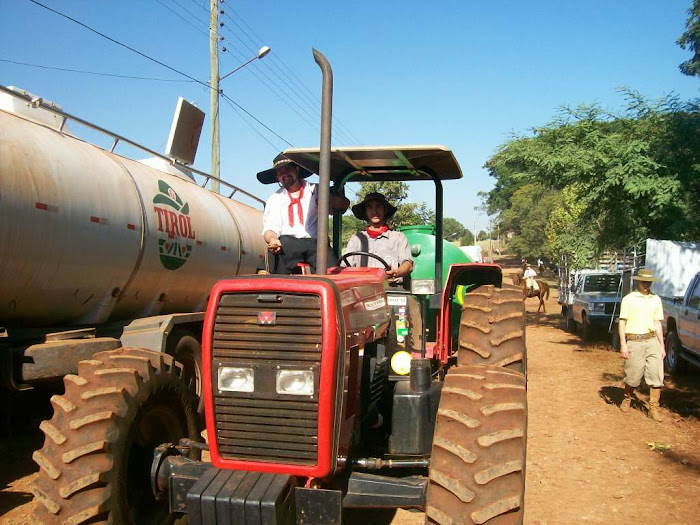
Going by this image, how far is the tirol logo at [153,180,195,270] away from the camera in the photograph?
24.4 feet

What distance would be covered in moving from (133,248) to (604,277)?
14247 millimetres

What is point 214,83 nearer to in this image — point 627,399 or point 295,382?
point 627,399

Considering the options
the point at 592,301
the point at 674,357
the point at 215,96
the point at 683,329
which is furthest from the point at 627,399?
the point at 215,96

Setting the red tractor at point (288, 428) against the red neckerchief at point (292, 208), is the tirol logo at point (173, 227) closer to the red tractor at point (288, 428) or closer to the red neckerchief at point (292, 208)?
the red neckerchief at point (292, 208)

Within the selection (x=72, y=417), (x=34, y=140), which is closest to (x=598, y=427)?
(x=72, y=417)

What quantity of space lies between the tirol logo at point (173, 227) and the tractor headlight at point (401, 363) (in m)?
4.02

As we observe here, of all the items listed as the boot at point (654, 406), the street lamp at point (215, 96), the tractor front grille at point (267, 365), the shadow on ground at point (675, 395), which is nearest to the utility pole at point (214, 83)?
the street lamp at point (215, 96)

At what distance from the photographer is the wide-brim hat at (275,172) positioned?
5328 millimetres

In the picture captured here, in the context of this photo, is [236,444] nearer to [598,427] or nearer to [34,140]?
[34,140]

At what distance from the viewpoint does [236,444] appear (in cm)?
324

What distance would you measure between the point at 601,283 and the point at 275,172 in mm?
14196

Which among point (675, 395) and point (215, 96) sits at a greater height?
point (215, 96)

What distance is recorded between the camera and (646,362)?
8.44 meters

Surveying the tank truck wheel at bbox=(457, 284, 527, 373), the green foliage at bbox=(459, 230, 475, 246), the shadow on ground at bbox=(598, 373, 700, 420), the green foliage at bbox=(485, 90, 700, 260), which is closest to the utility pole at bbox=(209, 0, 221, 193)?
the green foliage at bbox=(485, 90, 700, 260)
